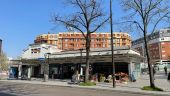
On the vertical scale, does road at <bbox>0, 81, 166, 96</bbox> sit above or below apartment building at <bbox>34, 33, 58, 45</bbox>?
below

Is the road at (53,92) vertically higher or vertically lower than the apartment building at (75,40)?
lower

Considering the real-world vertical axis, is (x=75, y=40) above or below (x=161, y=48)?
above

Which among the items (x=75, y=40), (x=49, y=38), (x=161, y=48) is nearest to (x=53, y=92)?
(x=75, y=40)

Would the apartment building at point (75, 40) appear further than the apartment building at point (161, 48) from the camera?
Yes

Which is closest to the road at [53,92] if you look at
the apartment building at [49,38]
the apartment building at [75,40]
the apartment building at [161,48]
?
the apartment building at [161,48]

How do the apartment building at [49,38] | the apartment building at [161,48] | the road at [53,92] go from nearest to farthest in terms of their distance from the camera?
the road at [53,92] → the apartment building at [161,48] → the apartment building at [49,38]

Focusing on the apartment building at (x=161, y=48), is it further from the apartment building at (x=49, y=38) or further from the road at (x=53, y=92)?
the road at (x=53, y=92)

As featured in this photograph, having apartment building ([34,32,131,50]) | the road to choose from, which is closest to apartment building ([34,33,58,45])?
apartment building ([34,32,131,50])

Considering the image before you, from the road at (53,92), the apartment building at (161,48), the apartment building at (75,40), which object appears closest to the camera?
the road at (53,92)

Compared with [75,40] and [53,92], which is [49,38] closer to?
[75,40]

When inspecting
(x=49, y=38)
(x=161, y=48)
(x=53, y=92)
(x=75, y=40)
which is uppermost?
(x=49, y=38)

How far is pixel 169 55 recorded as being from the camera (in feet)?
436

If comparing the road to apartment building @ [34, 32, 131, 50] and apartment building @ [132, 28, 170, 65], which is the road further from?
apartment building @ [34, 32, 131, 50]

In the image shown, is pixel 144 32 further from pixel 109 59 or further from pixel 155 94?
pixel 109 59
